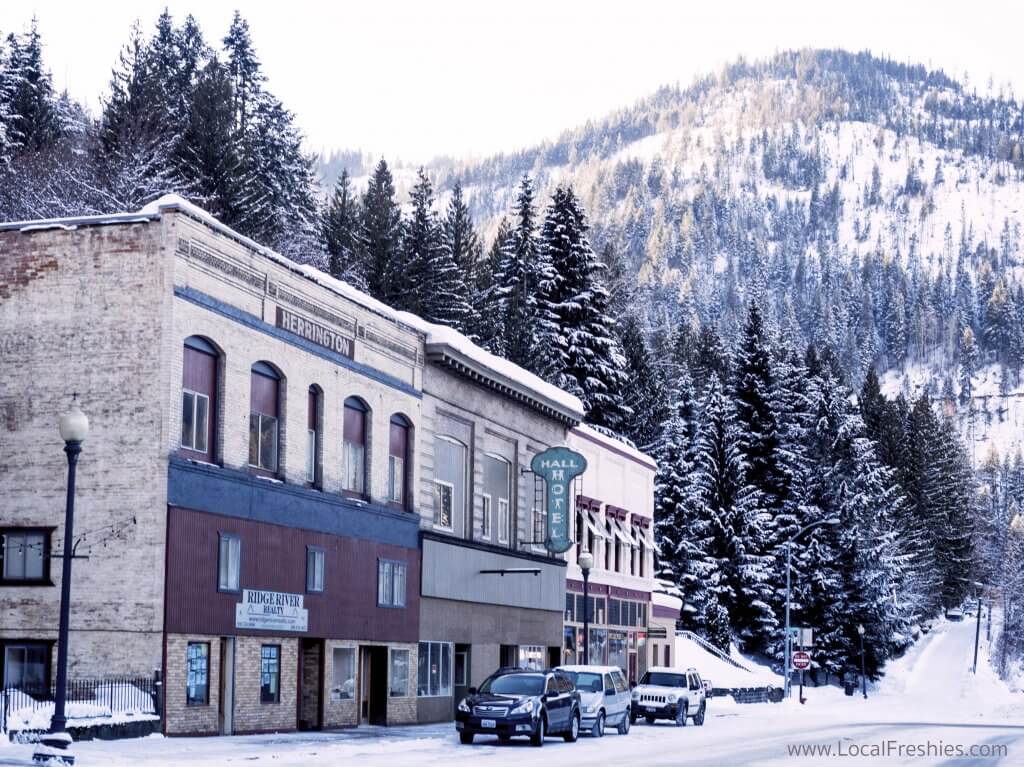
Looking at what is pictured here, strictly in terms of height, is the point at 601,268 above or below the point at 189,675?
above

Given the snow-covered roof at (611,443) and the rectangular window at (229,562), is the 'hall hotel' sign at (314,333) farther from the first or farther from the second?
the snow-covered roof at (611,443)

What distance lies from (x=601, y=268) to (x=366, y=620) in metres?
47.3

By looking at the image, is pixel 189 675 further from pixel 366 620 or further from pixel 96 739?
pixel 366 620

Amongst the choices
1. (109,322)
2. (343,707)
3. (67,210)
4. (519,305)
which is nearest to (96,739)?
(109,322)

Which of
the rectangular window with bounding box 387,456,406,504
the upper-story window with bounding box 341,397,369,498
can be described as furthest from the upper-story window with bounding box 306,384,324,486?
the rectangular window with bounding box 387,456,406,504

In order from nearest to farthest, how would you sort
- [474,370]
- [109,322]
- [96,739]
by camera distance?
[96,739], [109,322], [474,370]

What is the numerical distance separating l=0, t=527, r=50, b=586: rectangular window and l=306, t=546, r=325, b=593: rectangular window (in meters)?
7.11

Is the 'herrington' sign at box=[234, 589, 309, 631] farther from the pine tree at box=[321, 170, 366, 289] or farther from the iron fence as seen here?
the pine tree at box=[321, 170, 366, 289]

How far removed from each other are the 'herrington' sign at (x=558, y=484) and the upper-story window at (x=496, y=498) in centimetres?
139

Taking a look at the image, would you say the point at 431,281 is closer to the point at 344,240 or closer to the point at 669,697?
the point at 344,240

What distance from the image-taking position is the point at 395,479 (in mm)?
41688

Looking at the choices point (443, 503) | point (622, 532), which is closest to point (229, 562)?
point (443, 503)

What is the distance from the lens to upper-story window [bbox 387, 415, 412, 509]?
135 feet

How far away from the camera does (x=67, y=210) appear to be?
194 feet
